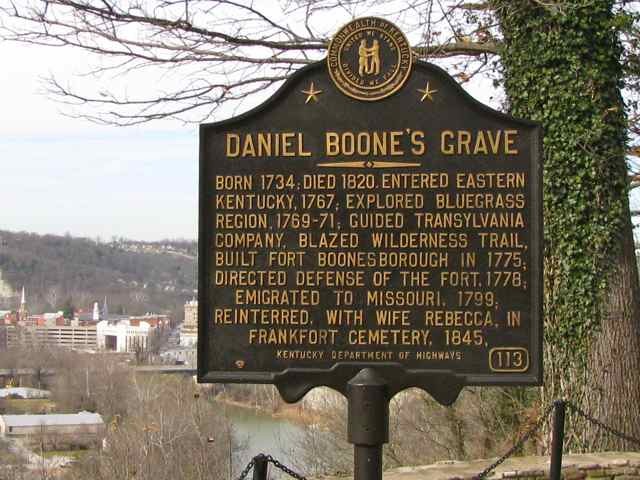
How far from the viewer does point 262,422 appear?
3269 cm

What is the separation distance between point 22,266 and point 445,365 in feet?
247

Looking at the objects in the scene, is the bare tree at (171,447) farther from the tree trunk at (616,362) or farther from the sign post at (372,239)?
the sign post at (372,239)

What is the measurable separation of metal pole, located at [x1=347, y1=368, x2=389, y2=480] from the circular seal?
1.40 metres

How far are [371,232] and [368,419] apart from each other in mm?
908

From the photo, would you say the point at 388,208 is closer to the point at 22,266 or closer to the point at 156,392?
the point at 156,392

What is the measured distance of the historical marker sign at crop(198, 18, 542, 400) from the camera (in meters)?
4.12

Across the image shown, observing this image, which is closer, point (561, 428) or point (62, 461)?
point (561, 428)

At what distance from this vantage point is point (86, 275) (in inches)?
2874

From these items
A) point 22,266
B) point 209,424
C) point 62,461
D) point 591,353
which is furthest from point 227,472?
point 22,266

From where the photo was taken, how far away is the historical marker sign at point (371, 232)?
412 centimetres

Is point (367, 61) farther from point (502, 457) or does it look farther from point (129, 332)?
point (129, 332)

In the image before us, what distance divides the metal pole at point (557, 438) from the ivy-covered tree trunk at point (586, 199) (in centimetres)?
171

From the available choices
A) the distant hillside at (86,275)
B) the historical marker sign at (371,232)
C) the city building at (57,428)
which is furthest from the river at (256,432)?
the distant hillside at (86,275)

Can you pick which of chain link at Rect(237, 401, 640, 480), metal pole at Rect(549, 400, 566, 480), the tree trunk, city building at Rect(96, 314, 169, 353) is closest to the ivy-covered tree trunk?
the tree trunk
